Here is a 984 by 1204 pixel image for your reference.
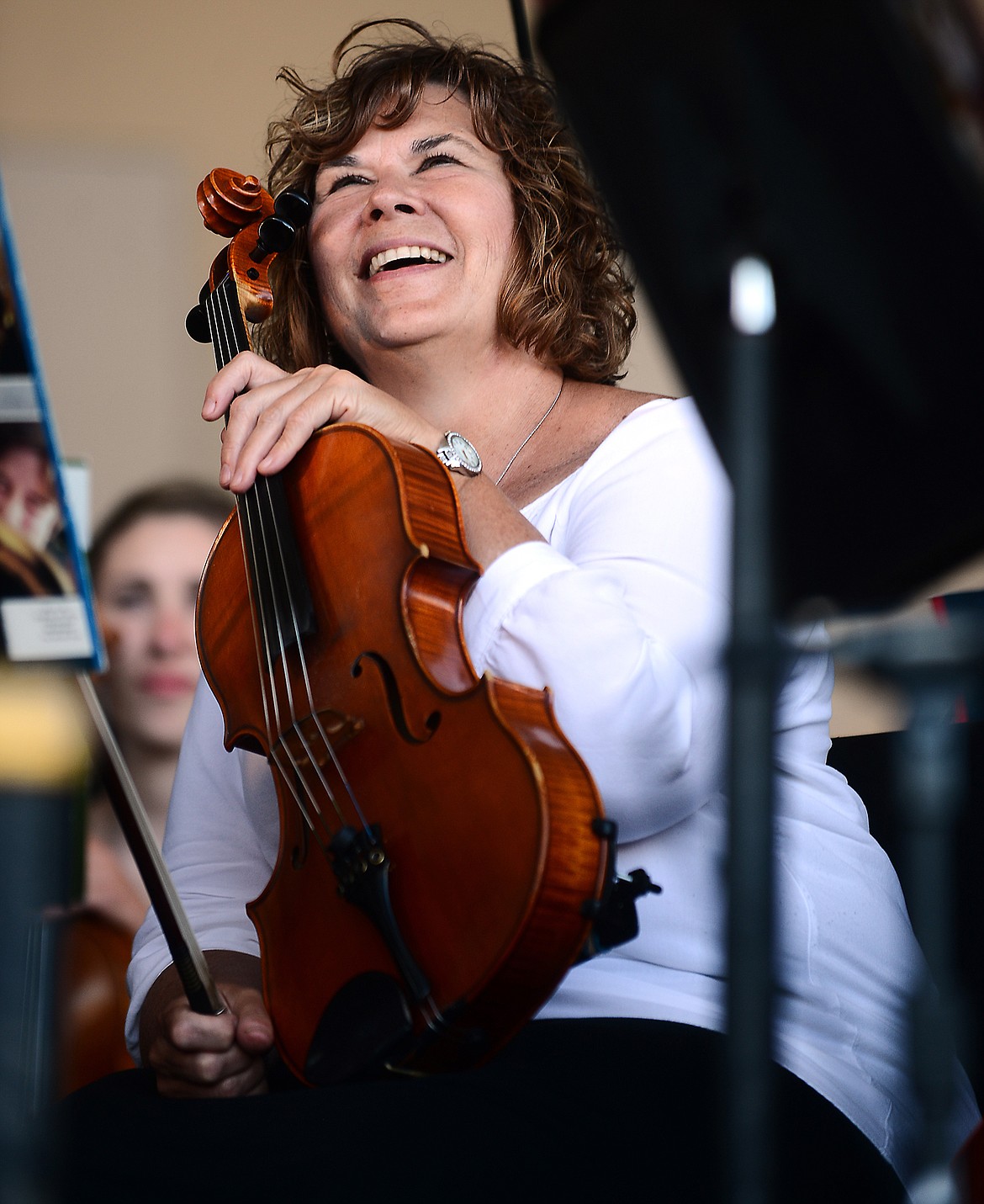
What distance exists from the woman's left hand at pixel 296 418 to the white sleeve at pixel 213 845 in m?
0.28

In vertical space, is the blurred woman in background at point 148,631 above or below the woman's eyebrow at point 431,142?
below

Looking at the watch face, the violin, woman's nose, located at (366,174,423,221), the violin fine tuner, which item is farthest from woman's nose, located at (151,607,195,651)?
the violin fine tuner

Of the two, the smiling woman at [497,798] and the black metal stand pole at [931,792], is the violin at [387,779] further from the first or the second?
the black metal stand pole at [931,792]

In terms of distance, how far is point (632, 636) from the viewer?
94 centimetres

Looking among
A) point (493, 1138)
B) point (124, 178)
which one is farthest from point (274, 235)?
point (124, 178)

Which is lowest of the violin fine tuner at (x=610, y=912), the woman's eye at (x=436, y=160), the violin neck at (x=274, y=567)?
the violin fine tuner at (x=610, y=912)

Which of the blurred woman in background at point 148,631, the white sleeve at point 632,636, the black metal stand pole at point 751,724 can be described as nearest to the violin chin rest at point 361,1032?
the white sleeve at point 632,636

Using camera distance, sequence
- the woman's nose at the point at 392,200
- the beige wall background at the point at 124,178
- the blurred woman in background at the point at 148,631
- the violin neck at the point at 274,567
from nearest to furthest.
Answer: the violin neck at the point at 274,567 → the woman's nose at the point at 392,200 → the blurred woman in background at the point at 148,631 → the beige wall background at the point at 124,178

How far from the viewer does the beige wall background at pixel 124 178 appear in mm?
2738

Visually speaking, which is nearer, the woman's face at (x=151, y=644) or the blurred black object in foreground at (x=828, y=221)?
the blurred black object in foreground at (x=828, y=221)

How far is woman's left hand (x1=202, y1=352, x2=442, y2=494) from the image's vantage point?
41.5 inches

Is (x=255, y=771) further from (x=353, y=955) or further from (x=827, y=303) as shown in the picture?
(x=827, y=303)

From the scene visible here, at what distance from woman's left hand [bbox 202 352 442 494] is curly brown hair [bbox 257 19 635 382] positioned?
34 cm

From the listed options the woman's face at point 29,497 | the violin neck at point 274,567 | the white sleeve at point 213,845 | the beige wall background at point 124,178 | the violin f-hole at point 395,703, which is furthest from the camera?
the beige wall background at point 124,178
